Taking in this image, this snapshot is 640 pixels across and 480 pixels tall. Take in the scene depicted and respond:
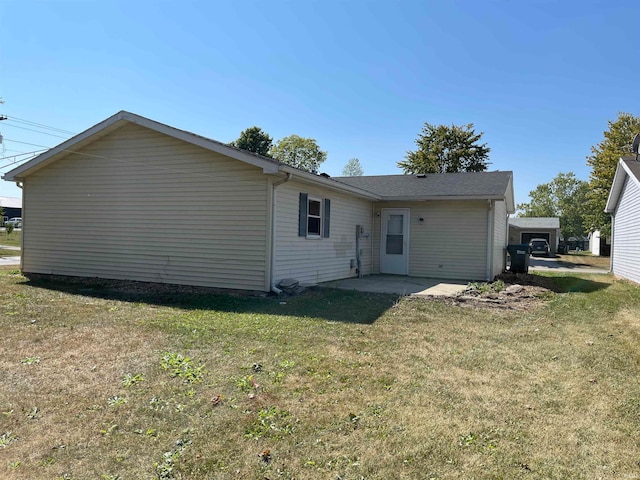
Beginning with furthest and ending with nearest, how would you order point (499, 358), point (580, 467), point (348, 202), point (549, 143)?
point (549, 143)
point (348, 202)
point (499, 358)
point (580, 467)

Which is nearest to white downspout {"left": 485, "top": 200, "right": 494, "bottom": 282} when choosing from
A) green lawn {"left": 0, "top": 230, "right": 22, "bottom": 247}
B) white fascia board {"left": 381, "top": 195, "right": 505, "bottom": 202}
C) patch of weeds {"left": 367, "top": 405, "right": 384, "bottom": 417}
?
white fascia board {"left": 381, "top": 195, "right": 505, "bottom": 202}

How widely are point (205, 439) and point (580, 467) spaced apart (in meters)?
2.29

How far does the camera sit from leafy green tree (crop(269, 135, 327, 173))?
1719 inches

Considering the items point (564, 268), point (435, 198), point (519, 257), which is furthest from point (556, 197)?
point (435, 198)

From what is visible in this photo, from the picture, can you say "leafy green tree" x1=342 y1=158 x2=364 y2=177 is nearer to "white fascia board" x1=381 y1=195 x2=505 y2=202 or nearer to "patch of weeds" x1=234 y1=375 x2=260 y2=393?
"white fascia board" x1=381 y1=195 x2=505 y2=202

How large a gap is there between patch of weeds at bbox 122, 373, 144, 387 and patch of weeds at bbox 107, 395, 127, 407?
0.84 feet

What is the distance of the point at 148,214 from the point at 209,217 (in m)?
1.74

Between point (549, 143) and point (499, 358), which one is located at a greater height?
point (549, 143)

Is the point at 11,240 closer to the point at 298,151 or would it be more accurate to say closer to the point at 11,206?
the point at 298,151

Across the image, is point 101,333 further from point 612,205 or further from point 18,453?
point 612,205

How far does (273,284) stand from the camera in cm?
861

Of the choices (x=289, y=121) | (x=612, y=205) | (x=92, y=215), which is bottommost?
(x=92, y=215)

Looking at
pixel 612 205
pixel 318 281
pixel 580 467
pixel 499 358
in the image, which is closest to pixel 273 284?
pixel 318 281

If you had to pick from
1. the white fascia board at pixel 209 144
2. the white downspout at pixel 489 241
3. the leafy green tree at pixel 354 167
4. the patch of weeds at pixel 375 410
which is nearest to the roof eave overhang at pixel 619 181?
the white downspout at pixel 489 241
